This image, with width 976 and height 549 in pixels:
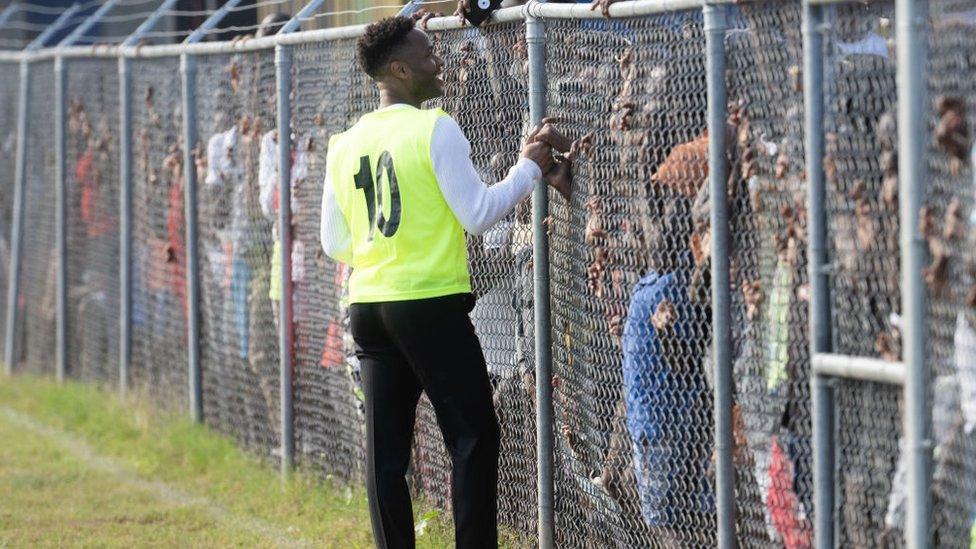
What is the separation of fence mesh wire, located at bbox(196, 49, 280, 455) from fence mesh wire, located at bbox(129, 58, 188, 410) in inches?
17.8

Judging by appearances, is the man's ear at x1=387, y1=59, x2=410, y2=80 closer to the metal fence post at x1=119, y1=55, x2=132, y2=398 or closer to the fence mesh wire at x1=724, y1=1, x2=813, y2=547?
the fence mesh wire at x1=724, y1=1, x2=813, y2=547

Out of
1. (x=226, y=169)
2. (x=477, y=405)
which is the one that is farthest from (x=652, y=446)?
(x=226, y=169)

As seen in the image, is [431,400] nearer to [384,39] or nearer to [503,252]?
[503,252]

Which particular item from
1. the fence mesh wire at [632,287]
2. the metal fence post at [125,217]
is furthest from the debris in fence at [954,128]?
the metal fence post at [125,217]

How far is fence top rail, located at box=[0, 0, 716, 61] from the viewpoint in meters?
5.51

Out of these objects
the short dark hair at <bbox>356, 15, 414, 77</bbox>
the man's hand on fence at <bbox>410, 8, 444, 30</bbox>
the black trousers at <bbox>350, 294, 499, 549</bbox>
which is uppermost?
the man's hand on fence at <bbox>410, 8, 444, 30</bbox>

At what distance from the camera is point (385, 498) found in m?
6.00

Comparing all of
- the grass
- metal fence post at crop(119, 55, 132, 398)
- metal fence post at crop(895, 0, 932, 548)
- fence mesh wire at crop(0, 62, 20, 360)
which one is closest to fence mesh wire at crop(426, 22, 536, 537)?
the grass

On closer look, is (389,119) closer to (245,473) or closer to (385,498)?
(385,498)

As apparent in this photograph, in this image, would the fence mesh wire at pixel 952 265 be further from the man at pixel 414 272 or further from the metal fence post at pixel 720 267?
the man at pixel 414 272

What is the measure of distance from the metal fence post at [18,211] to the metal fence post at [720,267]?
9.64 metres

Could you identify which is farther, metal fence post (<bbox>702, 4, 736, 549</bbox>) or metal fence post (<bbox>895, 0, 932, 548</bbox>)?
metal fence post (<bbox>702, 4, 736, 549</bbox>)

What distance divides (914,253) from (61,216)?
9506 mm

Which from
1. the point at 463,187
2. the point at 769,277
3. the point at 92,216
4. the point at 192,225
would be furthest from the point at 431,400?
the point at 92,216
